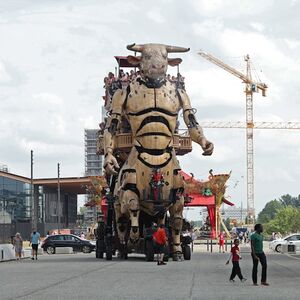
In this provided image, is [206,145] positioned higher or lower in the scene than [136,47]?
Result: lower

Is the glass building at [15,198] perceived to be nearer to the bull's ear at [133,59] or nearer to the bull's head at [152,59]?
the bull's ear at [133,59]

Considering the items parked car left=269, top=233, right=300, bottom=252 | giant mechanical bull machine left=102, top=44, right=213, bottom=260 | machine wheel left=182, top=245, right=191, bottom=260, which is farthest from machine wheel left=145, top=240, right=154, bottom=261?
parked car left=269, top=233, right=300, bottom=252

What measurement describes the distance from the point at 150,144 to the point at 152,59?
11.4ft

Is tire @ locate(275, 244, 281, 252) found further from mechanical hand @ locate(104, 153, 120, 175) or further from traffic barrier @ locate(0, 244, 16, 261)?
mechanical hand @ locate(104, 153, 120, 175)

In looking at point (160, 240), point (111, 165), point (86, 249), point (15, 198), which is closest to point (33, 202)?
point (15, 198)

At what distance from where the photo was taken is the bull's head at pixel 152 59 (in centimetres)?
3409

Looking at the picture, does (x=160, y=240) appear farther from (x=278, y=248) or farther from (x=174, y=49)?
(x=278, y=248)

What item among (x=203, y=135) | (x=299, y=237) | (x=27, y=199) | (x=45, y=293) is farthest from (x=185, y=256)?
(x=27, y=199)

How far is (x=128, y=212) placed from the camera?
113ft

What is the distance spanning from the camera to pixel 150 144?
110 ft

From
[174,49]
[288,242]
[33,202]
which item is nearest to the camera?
[174,49]

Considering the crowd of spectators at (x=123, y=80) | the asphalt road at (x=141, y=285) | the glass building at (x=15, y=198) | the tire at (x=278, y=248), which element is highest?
the crowd of spectators at (x=123, y=80)

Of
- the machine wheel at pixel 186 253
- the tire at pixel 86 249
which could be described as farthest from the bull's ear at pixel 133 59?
the tire at pixel 86 249

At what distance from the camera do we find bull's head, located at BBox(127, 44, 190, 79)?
112ft
